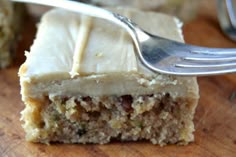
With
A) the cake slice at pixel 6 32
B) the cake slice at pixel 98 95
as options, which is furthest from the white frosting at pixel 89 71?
the cake slice at pixel 6 32

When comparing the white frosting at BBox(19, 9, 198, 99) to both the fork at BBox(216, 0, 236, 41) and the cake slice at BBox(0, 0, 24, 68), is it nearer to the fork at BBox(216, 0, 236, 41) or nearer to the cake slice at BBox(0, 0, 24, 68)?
the cake slice at BBox(0, 0, 24, 68)

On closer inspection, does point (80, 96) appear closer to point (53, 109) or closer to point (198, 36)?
point (53, 109)

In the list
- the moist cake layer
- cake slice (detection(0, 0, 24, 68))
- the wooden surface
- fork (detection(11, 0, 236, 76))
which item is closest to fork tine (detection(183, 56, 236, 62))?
fork (detection(11, 0, 236, 76))

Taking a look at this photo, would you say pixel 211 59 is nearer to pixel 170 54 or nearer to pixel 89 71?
pixel 170 54

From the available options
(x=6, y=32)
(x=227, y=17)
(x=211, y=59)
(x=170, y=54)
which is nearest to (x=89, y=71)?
(x=170, y=54)

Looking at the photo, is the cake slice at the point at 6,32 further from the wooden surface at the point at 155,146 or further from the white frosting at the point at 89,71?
the white frosting at the point at 89,71

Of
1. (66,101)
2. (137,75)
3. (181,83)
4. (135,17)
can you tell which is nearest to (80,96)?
(66,101)

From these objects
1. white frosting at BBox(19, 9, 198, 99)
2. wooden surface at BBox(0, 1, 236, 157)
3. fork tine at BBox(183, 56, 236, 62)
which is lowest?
wooden surface at BBox(0, 1, 236, 157)
